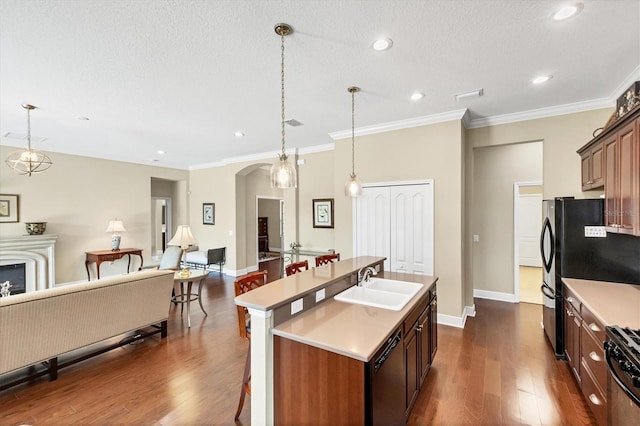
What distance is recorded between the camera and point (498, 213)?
4988mm

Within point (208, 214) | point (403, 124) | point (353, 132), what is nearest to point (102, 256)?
point (208, 214)

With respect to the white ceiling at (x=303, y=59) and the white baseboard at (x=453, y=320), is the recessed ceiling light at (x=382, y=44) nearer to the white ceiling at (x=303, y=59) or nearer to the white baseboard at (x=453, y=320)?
the white ceiling at (x=303, y=59)

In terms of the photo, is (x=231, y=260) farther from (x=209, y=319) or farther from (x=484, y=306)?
(x=484, y=306)

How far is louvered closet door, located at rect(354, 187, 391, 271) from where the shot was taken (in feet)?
14.4

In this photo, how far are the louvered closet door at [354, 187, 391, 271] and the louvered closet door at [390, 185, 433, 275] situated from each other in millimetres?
96

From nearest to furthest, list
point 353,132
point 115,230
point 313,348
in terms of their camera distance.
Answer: point 313,348 → point 353,132 → point 115,230

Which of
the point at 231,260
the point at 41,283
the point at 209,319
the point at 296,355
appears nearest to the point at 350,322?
the point at 296,355

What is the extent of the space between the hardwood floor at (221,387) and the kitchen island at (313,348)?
2.21ft

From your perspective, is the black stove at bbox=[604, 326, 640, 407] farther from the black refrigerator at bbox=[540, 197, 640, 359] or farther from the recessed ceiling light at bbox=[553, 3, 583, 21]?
the recessed ceiling light at bbox=[553, 3, 583, 21]

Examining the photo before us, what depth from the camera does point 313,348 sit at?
61.8 inches

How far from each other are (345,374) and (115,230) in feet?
22.7

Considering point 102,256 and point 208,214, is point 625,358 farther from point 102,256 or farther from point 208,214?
point 102,256

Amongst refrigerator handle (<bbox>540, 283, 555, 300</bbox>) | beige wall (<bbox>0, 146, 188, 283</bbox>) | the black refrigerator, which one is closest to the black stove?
the black refrigerator

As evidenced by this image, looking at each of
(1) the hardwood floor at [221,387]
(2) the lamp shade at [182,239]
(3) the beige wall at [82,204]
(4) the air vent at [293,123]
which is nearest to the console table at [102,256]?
(3) the beige wall at [82,204]
